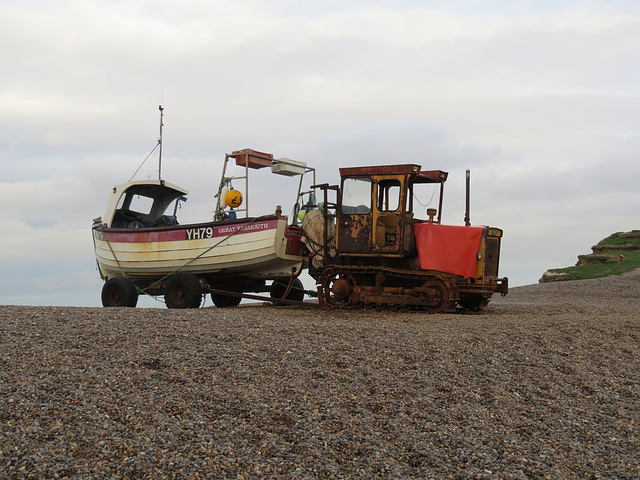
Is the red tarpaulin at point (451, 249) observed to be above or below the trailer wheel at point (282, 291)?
above

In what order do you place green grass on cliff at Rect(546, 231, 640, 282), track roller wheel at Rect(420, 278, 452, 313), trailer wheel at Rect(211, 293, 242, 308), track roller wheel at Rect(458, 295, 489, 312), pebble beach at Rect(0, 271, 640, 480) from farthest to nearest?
green grass on cliff at Rect(546, 231, 640, 282) < trailer wheel at Rect(211, 293, 242, 308) < track roller wheel at Rect(458, 295, 489, 312) < track roller wheel at Rect(420, 278, 452, 313) < pebble beach at Rect(0, 271, 640, 480)

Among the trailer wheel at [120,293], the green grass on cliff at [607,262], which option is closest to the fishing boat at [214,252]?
the trailer wheel at [120,293]

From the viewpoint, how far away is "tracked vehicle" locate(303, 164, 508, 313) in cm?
1205

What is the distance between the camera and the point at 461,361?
7305 mm

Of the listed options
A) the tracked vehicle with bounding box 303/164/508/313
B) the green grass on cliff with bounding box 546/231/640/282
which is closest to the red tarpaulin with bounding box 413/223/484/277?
the tracked vehicle with bounding box 303/164/508/313

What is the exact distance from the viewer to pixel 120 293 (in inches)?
551

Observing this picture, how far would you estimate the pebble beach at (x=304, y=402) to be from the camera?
4.59 metres

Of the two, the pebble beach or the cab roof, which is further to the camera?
the cab roof

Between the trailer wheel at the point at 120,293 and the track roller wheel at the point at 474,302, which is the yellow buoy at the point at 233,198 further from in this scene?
the track roller wheel at the point at 474,302

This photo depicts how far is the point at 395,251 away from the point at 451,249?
1050 mm

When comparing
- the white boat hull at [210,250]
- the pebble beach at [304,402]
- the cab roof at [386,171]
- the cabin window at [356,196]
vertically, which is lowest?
the pebble beach at [304,402]

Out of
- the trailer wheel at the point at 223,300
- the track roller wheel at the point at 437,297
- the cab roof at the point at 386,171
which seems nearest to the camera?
the track roller wheel at the point at 437,297

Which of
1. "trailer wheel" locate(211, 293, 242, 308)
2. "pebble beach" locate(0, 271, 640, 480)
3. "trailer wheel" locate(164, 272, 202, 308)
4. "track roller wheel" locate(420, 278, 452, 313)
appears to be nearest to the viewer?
"pebble beach" locate(0, 271, 640, 480)

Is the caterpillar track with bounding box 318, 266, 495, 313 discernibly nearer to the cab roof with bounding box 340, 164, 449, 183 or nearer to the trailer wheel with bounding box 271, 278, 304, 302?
the cab roof with bounding box 340, 164, 449, 183
